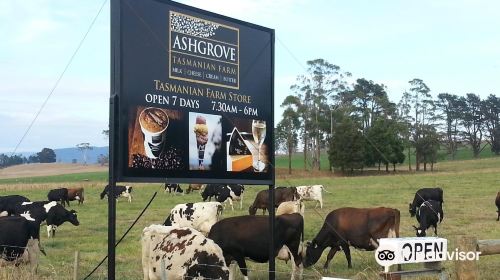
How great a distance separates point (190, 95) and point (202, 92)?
235 millimetres

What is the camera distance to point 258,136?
9602mm

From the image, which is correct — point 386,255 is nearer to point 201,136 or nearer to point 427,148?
point 201,136

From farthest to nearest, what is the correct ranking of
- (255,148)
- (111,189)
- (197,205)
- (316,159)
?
(316,159), (197,205), (255,148), (111,189)

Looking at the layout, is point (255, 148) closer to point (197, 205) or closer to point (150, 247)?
point (150, 247)

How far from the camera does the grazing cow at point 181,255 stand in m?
9.07

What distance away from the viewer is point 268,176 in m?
9.74

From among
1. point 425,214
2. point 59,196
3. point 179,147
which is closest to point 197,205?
point 425,214

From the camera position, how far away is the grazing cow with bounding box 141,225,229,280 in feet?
29.8

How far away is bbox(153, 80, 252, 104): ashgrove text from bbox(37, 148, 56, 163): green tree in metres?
185

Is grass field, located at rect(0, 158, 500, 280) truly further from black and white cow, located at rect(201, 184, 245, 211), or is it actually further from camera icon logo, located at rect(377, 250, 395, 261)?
camera icon logo, located at rect(377, 250, 395, 261)

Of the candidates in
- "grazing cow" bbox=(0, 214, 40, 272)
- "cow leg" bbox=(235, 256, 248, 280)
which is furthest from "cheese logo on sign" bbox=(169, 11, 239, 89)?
"grazing cow" bbox=(0, 214, 40, 272)

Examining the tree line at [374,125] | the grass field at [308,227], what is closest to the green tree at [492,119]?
the tree line at [374,125]

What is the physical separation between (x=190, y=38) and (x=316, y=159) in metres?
80.2

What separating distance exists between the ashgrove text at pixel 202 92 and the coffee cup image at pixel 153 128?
34cm
